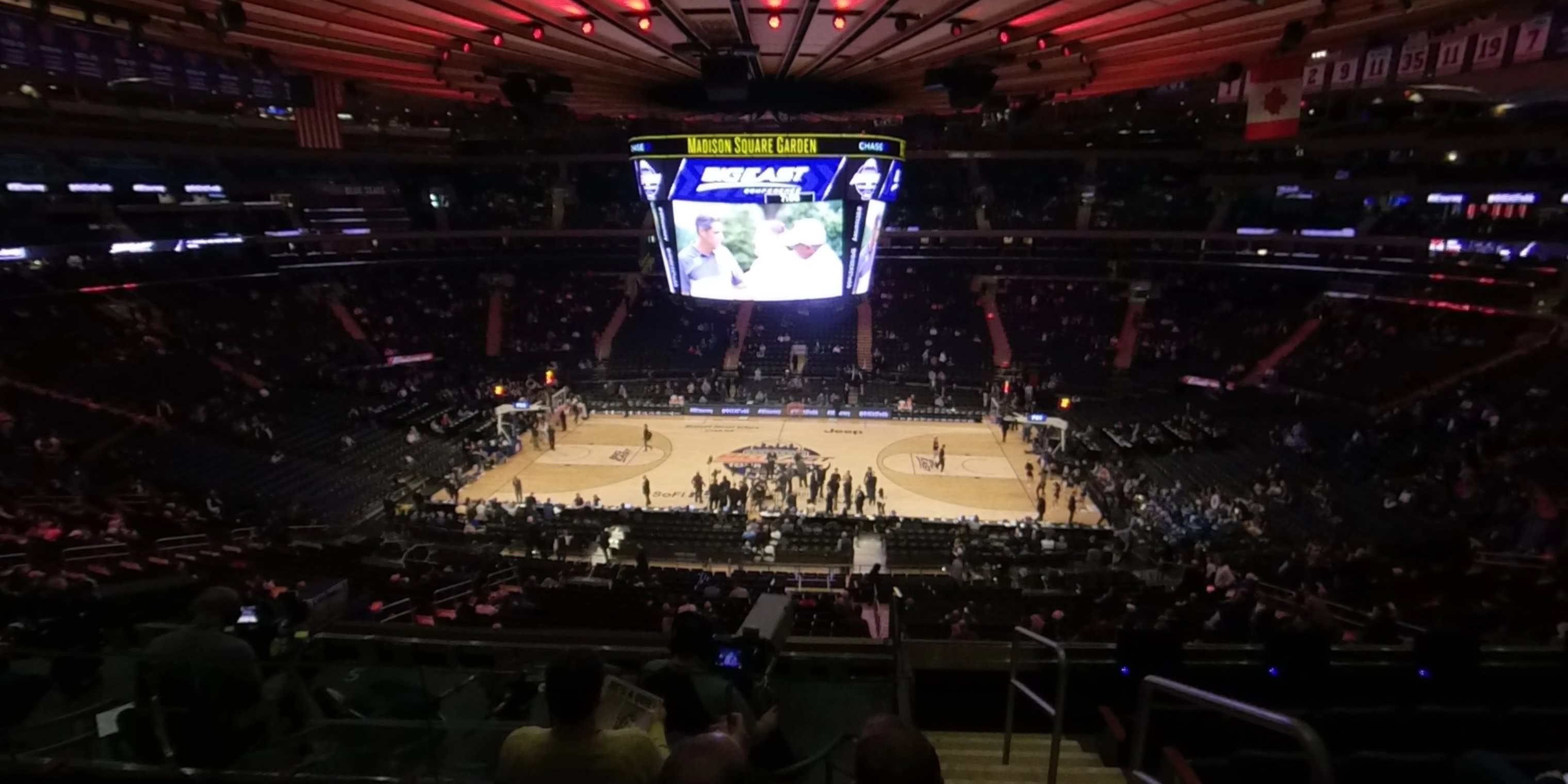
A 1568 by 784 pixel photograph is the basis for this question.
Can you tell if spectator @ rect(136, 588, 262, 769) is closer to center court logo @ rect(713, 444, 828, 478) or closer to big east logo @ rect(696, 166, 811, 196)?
big east logo @ rect(696, 166, 811, 196)

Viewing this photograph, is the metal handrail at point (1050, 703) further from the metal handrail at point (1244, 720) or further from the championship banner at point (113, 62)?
the championship banner at point (113, 62)

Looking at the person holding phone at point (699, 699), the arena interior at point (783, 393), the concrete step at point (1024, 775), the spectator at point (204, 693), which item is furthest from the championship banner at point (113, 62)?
the concrete step at point (1024, 775)

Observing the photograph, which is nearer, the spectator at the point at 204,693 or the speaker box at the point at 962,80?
the spectator at the point at 204,693

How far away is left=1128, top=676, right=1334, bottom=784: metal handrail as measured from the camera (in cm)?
258

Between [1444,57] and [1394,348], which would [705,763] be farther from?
[1394,348]


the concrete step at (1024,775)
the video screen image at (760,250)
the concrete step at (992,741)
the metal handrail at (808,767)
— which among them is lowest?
the concrete step at (992,741)

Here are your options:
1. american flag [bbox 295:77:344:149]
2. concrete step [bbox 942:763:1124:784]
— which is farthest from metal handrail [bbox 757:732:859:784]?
american flag [bbox 295:77:344:149]

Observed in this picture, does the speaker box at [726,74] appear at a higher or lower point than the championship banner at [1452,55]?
lower

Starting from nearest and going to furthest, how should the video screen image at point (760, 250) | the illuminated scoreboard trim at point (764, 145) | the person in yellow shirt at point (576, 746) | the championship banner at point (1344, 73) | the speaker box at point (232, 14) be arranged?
the person in yellow shirt at point (576, 746), the speaker box at point (232, 14), the illuminated scoreboard trim at point (764, 145), the championship banner at point (1344, 73), the video screen image at point (760, 250)

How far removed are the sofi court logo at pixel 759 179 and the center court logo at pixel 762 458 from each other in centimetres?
1184

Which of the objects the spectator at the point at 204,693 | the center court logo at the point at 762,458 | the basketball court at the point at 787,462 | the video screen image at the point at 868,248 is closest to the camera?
the spectator at the point at 204,693

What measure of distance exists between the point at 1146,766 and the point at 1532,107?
2857cm

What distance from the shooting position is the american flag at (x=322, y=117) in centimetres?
1032

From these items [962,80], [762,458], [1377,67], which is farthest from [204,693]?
[762,458]
